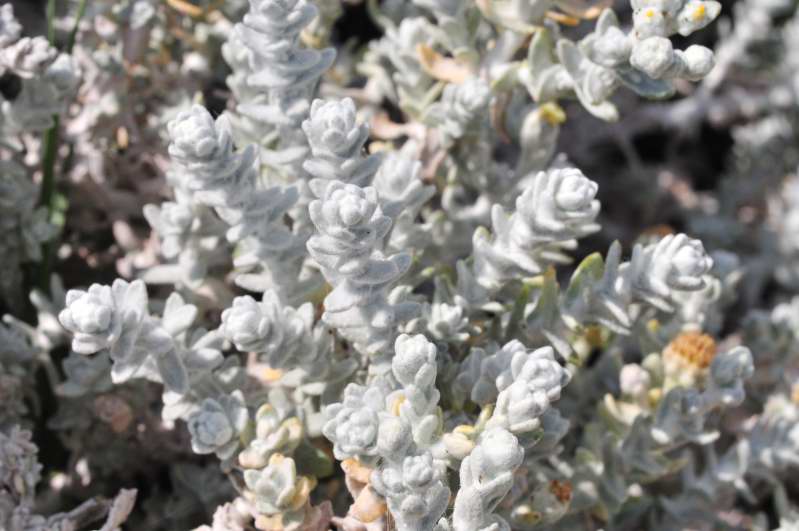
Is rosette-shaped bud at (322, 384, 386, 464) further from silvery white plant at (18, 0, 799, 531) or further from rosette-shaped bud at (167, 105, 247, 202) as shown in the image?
rosette-shaped bud at (167, 105, 247, 202)

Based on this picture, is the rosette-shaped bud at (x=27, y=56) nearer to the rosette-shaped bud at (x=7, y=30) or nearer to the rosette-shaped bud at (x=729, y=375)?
the rosette-shaped bud at (x=7, y=30)

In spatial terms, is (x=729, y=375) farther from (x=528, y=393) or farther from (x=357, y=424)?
(x=357, y=424)

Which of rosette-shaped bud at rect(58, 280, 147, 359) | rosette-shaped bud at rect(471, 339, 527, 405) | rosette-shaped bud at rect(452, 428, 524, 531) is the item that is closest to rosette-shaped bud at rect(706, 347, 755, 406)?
rosette-shaped bud at rect(471, 339, 527, 405)

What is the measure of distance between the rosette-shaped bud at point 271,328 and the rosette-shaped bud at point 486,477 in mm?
304

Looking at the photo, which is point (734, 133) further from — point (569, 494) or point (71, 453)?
point (71, 453)

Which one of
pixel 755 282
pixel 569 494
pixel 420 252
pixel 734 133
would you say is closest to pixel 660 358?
pixel 569 494

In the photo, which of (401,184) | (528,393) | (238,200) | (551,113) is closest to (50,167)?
(238,200)

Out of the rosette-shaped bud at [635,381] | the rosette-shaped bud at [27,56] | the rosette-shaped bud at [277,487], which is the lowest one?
the rosette-shaped bud at [635,381]

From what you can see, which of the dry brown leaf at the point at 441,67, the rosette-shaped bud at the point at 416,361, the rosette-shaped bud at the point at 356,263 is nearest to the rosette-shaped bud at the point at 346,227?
the rosette-shaped bud at the point at 356,263

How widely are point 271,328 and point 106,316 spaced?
9.0 inches

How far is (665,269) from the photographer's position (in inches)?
56.2

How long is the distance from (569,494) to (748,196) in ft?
4.56

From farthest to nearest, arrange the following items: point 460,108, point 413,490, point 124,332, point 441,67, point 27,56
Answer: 1. point 441,67
2. point 460,108
3. point 27,56
4. point 124,332
5. point 413,490

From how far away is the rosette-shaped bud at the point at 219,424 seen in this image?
1410mm
